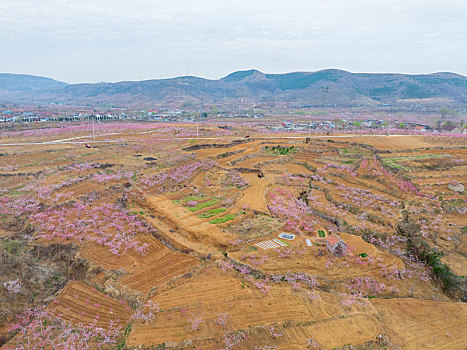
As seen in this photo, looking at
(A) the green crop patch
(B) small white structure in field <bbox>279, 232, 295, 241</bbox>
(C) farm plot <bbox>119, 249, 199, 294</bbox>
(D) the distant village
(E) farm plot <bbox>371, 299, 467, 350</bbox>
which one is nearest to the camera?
(E) farm plot <bbox>371, 299, 467, 350</bbox>

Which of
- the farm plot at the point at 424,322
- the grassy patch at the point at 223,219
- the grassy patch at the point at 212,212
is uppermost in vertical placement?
the grassy patch at the point at 212,212

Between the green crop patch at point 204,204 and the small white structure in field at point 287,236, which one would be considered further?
the green crop patch at point 204,204

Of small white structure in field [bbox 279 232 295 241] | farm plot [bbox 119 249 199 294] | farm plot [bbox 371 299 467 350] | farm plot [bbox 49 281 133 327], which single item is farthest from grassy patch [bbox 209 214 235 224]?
farm plot [bbox 371 299 467 350]

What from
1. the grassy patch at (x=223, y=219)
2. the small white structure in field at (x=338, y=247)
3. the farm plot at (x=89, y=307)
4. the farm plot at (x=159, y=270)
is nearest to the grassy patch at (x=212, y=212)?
the grassy patch at (x=223, y=219)

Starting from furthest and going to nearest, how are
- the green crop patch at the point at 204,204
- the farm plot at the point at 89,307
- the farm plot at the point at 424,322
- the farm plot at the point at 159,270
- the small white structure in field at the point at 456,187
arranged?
the small white structure in field at the point at 456,187 < the green crop patch at the point at 204,204 < the farm plot at the point at 159,270 < the farm plot at the point at 89,307 < the farm plot at the point at 424,322

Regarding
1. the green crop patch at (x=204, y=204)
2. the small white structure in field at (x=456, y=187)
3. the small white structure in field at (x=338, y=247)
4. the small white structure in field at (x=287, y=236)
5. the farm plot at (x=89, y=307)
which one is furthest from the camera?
the small white structure in field at (x=456, y=187)

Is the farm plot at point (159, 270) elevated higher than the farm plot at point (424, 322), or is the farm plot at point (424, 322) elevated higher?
the farm plot at point (159, 270)

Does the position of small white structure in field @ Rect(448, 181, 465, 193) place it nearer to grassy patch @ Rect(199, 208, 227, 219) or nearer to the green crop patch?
grassy patch @ Rect(199, 208, 227, 219)

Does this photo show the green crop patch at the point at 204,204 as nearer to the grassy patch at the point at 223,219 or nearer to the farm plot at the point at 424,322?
the grassy patch at the point at 223,219

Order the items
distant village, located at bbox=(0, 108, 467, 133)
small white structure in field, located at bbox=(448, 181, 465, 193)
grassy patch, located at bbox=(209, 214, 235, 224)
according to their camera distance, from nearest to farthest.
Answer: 1. grassy patch, located at bbox=(209, 214, 235, 224)
2. small white structure in field, located at bbox=(448, 181, 465, 193)
3. distant village, located at bbox=(0, 108, 467, 133)

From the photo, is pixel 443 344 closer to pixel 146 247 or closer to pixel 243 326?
pixel 243 326

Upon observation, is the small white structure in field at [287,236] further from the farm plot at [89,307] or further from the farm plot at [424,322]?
the farm plot at [89,307]
